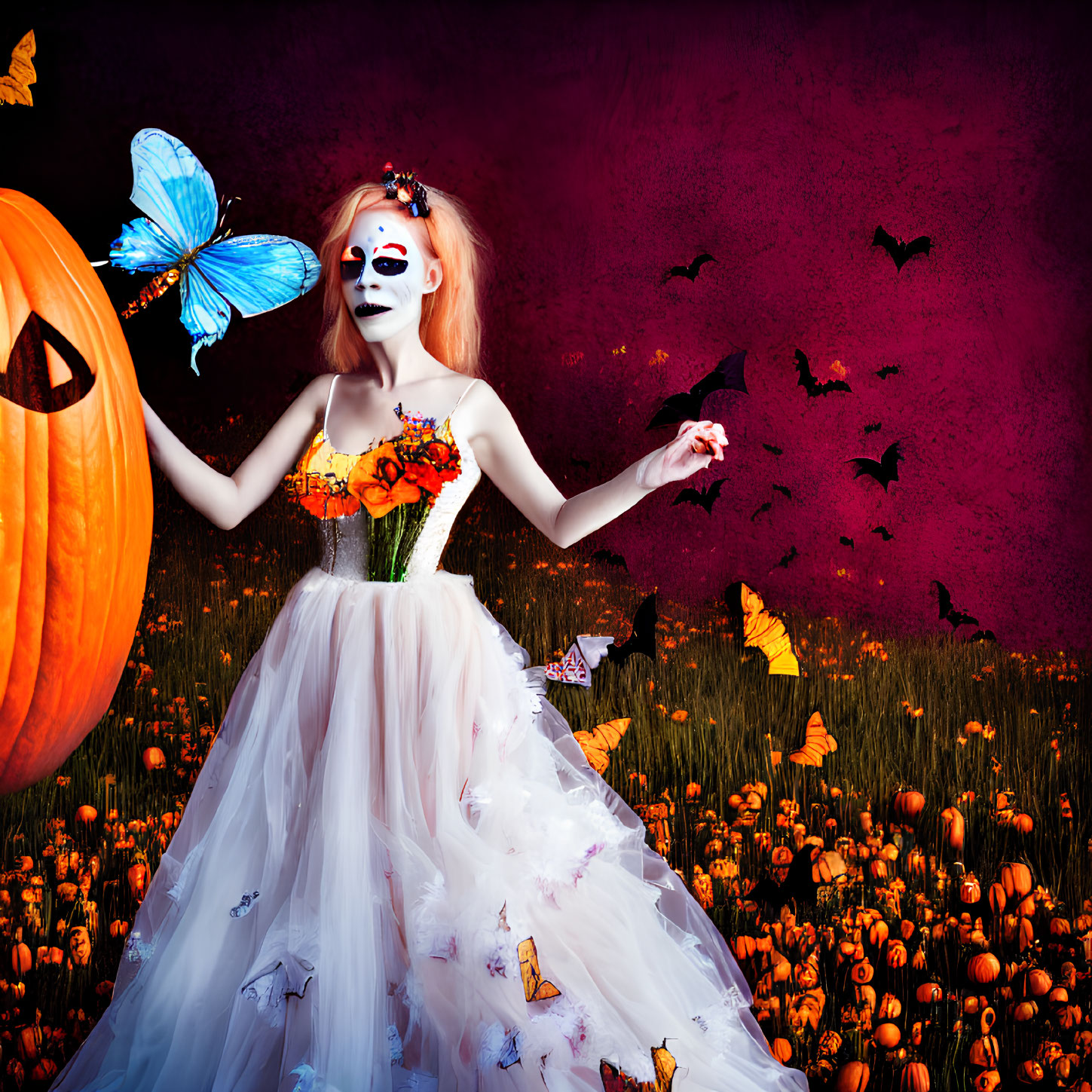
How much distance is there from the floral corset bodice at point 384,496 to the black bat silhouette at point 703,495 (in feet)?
2.60

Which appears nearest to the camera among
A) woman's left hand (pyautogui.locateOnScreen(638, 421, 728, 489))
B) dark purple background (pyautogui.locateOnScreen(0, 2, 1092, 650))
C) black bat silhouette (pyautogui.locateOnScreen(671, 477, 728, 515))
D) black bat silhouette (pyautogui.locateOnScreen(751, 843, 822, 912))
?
woman's left hand (pyautogui.locateOnScreen(638, 421, 728, 489))

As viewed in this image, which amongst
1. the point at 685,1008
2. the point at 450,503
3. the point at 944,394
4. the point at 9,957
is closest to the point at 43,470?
the point at 450,503

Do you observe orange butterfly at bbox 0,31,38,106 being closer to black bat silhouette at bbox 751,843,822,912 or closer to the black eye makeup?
the black eye makeup

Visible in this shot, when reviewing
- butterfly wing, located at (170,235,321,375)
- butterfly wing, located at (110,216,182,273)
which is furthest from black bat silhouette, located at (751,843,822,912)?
butterfly wing, located at (110,216,182,273)

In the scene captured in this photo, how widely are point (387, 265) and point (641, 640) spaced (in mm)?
950

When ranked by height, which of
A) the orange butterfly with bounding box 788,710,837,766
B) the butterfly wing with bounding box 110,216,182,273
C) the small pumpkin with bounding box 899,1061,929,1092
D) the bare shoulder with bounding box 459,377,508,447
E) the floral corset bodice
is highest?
the butterfly wing with bounding box 110,216,182,273

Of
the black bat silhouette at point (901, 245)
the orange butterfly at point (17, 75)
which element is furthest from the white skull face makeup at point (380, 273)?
the black bat silhouette at point (901, 245)

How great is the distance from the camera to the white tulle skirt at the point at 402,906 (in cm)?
117

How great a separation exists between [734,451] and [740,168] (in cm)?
60

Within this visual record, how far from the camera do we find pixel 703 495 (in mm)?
2070

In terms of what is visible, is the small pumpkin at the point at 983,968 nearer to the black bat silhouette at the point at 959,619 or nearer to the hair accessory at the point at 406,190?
the black bat silhouette at the point at 959,619

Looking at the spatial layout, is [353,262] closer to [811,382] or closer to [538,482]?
[538,482]

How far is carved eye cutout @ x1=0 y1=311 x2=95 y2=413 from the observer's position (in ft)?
4.04

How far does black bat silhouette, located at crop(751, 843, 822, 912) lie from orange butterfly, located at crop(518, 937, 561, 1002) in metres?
0.46
